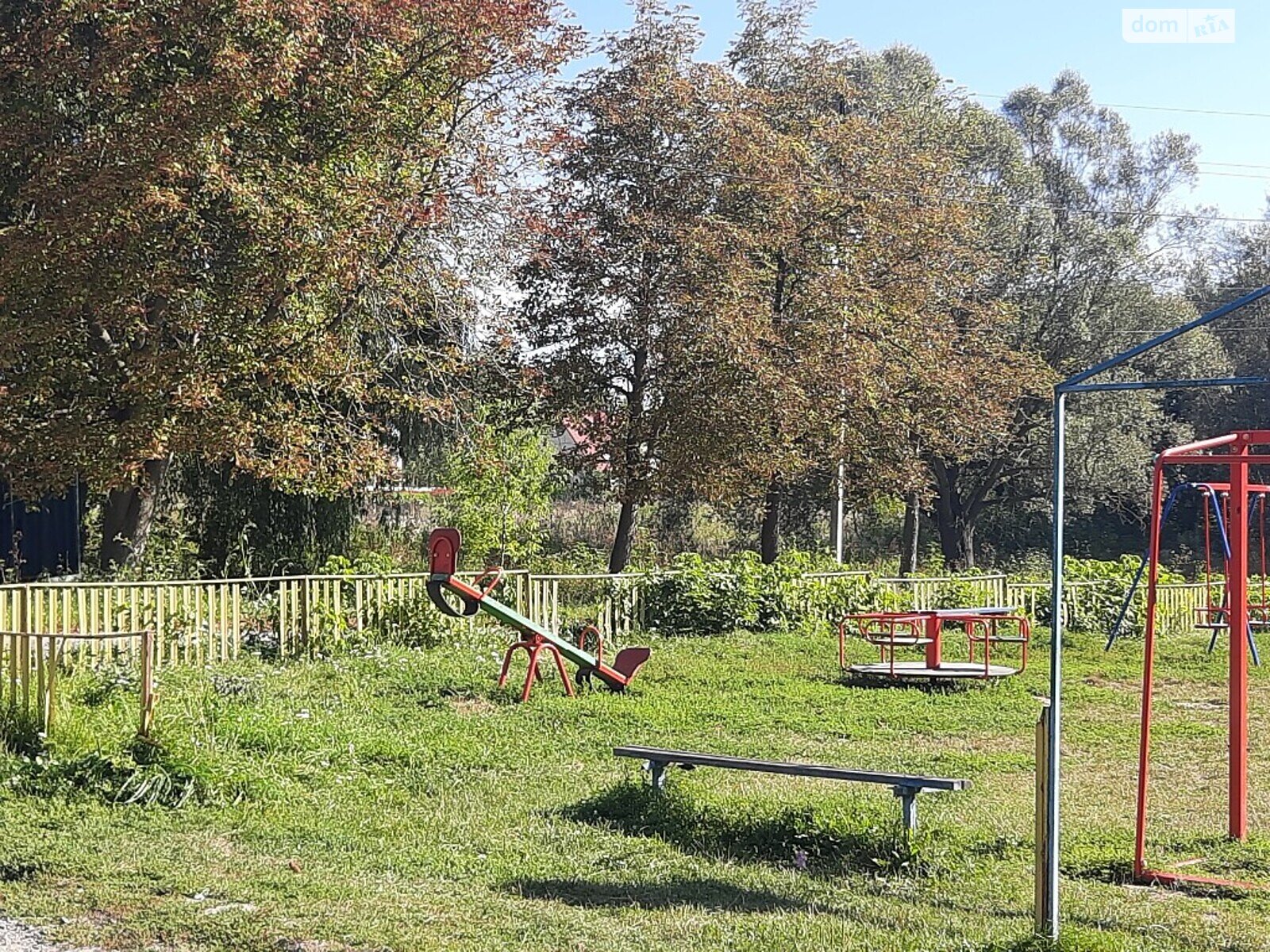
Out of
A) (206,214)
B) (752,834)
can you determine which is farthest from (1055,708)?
(206,214)

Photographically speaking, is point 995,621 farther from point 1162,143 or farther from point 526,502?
point 1162,143

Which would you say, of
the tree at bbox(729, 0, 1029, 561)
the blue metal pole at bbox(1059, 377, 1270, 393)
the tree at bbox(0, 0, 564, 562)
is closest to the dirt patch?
the tree at bbox(0, 0, 564, 562)

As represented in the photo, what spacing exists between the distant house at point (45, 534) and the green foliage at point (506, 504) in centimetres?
675

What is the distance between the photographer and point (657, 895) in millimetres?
6812

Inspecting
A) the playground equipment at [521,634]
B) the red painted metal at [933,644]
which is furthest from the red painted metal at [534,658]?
the red painted metal at [933,644]

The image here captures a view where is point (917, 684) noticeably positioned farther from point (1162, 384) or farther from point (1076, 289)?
point (1076, 289)

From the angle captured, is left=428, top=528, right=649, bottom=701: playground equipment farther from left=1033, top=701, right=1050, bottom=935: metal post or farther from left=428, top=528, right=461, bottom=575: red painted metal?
left=1033, top=701, right=1050, bottom=935: metal post

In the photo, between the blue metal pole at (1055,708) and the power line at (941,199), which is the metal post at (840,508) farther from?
the blue metal pole at (1055,708)

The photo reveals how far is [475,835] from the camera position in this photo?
26.7ft

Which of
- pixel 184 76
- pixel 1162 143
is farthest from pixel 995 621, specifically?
pixel 1162 143

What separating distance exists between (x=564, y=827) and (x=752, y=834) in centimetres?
118

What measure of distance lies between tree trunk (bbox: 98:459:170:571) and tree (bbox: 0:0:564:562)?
0.04 metres

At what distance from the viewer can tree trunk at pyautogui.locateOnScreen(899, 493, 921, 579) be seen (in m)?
31.8

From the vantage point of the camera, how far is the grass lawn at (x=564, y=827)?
243 inches
